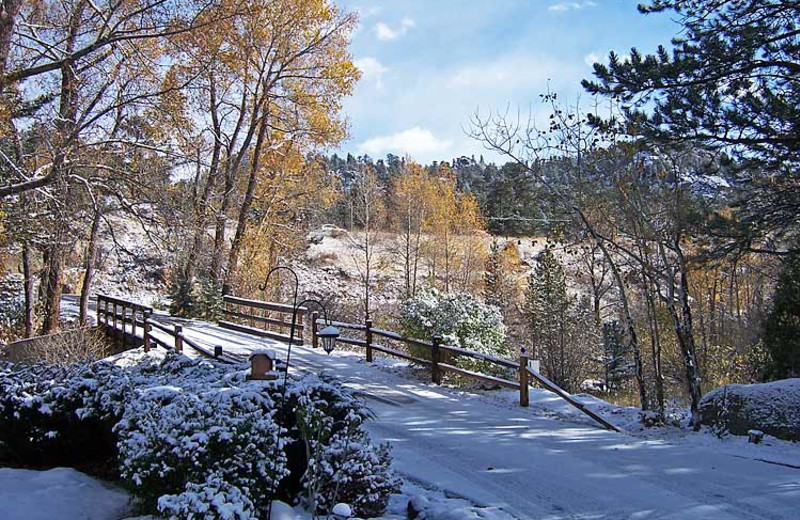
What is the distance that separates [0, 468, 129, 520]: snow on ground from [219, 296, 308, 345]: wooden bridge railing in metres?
9.35

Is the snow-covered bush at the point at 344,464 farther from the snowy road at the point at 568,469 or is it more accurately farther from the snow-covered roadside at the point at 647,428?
the snow-covered roadside at the point at 647,428

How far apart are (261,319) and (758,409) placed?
44.5ft

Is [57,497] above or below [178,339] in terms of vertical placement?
below

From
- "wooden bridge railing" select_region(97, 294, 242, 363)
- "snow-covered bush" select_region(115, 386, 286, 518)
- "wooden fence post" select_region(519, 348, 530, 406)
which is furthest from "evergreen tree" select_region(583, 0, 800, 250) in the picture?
"wooden bridge railing" select_region(97, 294, 242, 363)

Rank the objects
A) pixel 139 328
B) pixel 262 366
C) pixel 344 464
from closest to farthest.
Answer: pixel 344 464
pixel 262 366
pixel 139 328

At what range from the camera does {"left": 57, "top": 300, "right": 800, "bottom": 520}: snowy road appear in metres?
5.31

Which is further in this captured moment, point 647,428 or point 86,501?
point 647,428

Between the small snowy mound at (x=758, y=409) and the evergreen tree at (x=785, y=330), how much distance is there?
649 centimetres

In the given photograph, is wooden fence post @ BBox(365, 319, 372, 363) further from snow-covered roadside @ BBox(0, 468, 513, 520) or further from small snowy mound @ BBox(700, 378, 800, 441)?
snow-covered roadside @ BBox(0, 468, 513, 520)

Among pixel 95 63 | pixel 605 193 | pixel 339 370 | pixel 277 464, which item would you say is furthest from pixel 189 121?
pixel 277 464

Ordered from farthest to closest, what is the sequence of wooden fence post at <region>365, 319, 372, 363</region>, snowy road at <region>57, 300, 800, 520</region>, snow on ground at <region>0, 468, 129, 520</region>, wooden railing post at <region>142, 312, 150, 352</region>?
wooden railing post at <region>142, 312, 150, 352</region> < wooden fence post at <region>365, 319, 372, 363</region> < snowy road at <region>57, 300, 800, 520</region> < snow on ground at <region>0, 468, 129, 520</region>

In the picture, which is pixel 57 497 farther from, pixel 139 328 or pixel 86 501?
pixel 139 328

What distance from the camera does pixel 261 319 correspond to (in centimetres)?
1805

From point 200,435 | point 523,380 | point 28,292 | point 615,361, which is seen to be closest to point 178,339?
point 28,292
